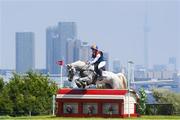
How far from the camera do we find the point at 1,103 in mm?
72938

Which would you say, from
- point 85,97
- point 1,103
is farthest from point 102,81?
point 1,103

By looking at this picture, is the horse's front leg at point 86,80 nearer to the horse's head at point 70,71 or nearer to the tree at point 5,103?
the horse's head at point 70,71

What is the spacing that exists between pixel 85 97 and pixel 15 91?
88.9 ft

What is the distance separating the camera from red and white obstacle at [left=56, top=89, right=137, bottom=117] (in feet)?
155

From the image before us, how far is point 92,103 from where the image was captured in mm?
47688

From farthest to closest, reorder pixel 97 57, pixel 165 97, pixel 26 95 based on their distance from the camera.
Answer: pixel 165 97
pixel 26 95
pixel 97 57

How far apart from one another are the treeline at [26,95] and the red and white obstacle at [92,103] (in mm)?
24436

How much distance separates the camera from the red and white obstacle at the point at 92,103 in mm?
47094

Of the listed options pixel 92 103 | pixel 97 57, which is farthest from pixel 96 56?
pixel 92 103

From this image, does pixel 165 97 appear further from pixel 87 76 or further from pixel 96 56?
pixel 96 56

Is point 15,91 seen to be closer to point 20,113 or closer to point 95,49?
point 20,113

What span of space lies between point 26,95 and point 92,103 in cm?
2635

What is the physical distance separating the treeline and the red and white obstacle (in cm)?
2444

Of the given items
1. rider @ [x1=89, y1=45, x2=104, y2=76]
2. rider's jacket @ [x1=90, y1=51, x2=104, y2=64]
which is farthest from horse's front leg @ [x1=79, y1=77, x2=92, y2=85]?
rider's jacket @ [x1=90, y1=51, x2=104, y2=64]
